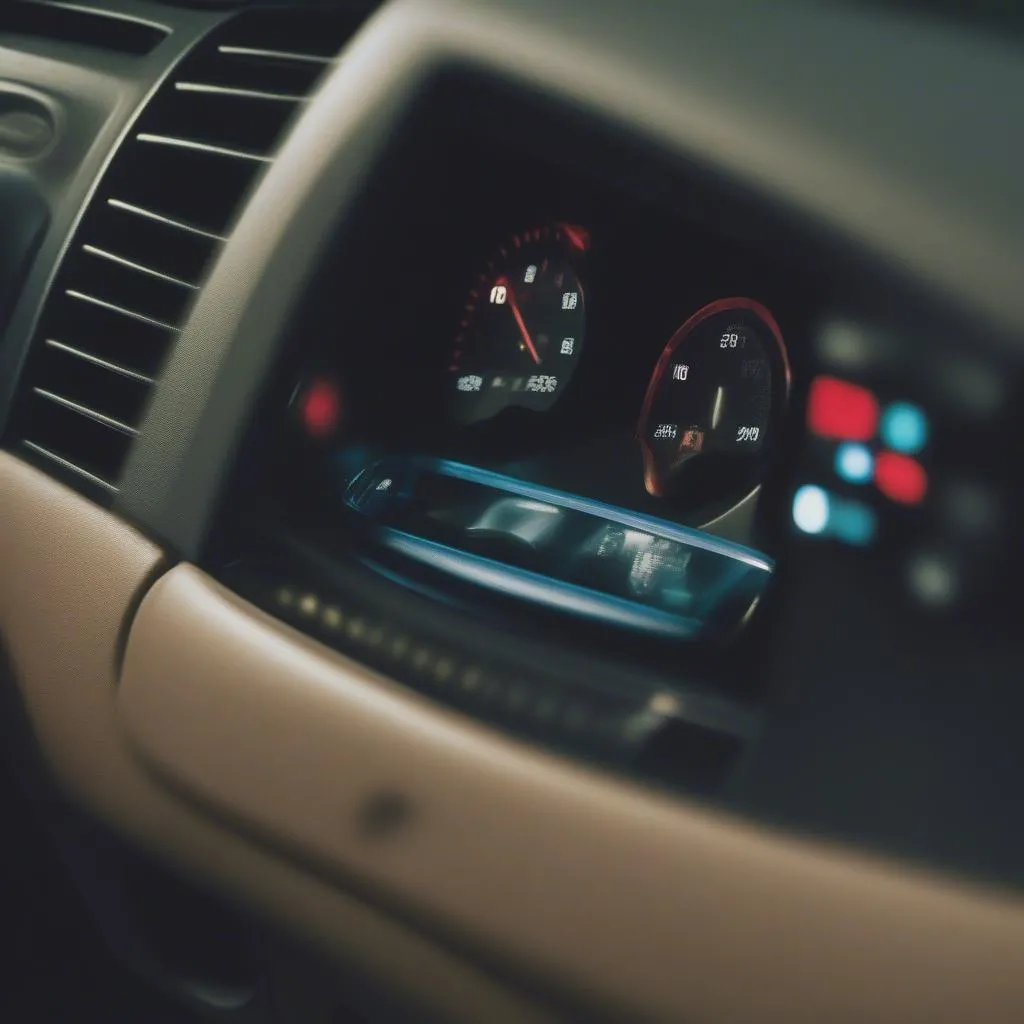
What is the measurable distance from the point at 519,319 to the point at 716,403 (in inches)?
8.3

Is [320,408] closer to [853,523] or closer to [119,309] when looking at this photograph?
[119,309]

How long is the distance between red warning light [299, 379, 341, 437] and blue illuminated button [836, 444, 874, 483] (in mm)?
430

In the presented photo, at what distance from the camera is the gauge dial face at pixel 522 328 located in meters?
1.09

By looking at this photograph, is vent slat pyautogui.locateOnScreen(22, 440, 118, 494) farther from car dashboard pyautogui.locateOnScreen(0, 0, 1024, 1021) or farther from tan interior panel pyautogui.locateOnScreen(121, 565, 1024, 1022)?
tan interior panel pyautogui.locateOnScreen(121, 565, 1024, 1022)

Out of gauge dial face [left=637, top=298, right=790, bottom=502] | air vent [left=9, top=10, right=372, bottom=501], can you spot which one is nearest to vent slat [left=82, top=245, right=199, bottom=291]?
air vent [left=9, top=10, right=372, bottom=501]

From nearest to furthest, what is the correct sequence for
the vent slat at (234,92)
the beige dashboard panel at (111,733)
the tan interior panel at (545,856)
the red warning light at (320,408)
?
the tan interior panel at (545,856), the beige dashboard panel at (111,733), the red warning light at (320,408), the vent slat at (234,92)

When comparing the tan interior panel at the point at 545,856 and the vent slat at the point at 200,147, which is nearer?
the tan interior panel at the point at 545,856

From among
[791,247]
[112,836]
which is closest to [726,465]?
[791,247]

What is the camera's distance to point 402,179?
938 millimetres

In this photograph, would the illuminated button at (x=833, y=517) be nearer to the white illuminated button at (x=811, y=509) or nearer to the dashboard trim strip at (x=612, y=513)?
the white illuminated button at (x=811, y=509)

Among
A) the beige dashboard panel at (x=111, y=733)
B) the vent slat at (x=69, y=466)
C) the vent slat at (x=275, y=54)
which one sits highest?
the vent slat at (x=275, y=54)

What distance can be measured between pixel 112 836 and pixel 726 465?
0.53 meters

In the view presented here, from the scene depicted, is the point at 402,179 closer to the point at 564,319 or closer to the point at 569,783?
the point at 564,319

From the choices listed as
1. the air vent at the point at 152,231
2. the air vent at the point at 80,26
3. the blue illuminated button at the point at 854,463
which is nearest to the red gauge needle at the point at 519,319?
the air vent at the point at 152,231
